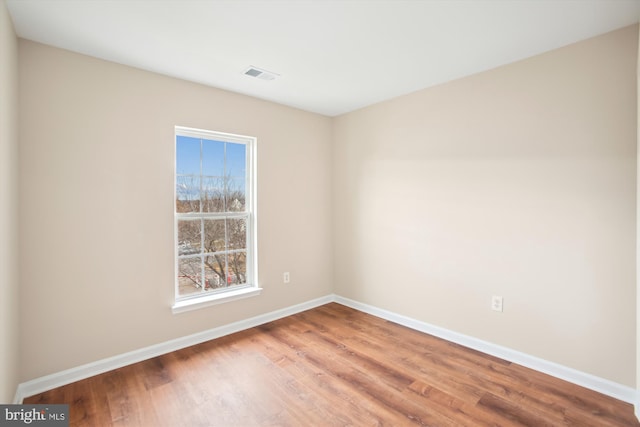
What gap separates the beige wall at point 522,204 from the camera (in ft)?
6.93

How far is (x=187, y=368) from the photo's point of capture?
2484 millimetres

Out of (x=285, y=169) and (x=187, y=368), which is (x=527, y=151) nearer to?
(x=285, y=169)

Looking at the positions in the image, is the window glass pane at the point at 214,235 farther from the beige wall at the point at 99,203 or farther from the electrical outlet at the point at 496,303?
the electrical outlet at the point at 496,303

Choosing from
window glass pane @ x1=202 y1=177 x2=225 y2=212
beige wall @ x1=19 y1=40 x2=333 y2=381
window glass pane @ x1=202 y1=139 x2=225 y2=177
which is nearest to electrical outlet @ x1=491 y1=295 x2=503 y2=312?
beige wall @ x1=19 y1=40 x2=333 y2=381

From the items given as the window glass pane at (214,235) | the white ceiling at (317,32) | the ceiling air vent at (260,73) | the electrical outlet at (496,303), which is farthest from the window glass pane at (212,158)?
the electrical outlet at (496,303)

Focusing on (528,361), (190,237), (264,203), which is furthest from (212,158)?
(528,361)

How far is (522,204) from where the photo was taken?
8.27ft

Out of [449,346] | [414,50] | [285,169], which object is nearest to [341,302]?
[449,346]

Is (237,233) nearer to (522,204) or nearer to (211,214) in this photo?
(211,214)

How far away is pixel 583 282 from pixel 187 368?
3.08 metres

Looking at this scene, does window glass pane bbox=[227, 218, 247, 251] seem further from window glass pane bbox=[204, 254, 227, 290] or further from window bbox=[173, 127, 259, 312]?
window glass pane bbox=[204, 254, 227, 290]

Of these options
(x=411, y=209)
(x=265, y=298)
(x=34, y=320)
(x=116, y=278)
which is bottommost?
(x=265, y=298)

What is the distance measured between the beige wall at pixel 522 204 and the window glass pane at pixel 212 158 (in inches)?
67.3

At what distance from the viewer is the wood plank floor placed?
191 centimetres
